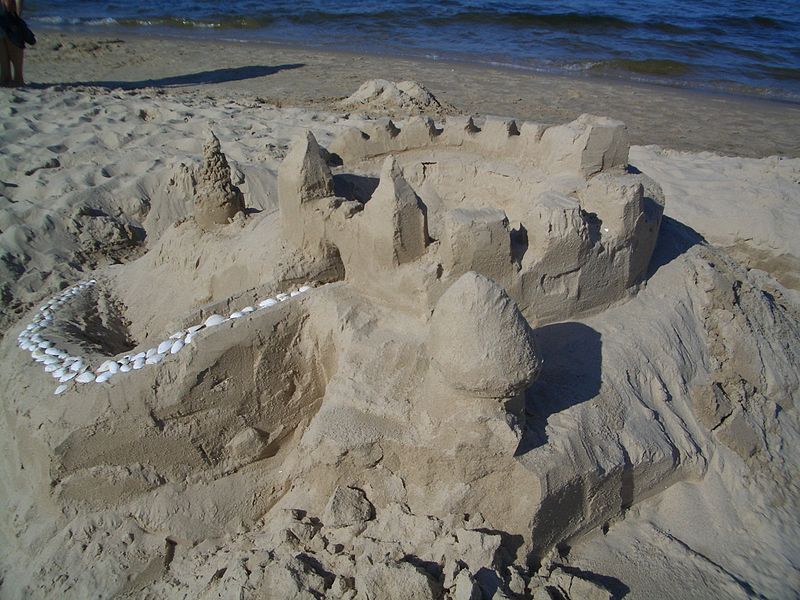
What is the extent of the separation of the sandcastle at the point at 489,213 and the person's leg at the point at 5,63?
6.94m

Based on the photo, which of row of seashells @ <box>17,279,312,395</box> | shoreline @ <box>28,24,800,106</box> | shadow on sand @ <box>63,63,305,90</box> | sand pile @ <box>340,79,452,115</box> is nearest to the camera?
row of seashells @ <box>17,279,312,395</box>

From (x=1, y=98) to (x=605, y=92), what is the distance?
892cm

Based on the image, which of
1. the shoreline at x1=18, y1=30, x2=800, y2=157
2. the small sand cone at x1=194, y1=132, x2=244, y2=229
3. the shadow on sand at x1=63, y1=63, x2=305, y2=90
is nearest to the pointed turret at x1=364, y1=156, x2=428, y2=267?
the small sand cone at x1=194, y1=132, x2=244, y2=229

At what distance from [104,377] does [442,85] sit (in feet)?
29.5

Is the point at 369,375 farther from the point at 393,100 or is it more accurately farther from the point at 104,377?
the point at 393,100

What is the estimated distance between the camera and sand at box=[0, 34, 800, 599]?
Answer: 234cm

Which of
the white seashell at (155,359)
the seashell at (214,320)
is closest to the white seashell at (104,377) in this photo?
the white seashell at (155,359)

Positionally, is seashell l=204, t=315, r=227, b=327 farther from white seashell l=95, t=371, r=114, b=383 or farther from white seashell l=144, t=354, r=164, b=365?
white seashell l=95, t=371, r=114, b=383

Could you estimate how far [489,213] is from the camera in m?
2.62

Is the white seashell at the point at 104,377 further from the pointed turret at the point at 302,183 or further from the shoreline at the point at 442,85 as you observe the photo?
the shoreline at the point at 442,85

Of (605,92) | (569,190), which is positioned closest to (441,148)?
(569,190)

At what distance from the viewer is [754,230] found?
5215 millimetres

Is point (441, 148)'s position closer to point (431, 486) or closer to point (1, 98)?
point (431, 486)

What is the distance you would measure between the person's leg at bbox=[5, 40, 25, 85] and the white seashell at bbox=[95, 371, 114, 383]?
7.83 meters
